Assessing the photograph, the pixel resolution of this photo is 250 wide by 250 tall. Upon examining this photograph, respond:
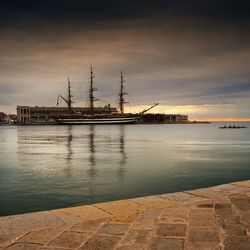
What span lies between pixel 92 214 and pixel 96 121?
15158 centimetres

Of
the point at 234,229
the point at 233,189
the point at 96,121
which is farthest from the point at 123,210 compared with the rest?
the point at 96,121

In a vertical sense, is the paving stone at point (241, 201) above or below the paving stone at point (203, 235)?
above

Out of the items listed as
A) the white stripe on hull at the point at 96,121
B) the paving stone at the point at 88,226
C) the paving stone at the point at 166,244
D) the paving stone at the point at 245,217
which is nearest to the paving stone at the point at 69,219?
the paving stone at the point at 88,226

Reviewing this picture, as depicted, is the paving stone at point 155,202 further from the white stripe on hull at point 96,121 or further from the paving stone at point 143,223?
the white stripe on hull at point 96,121

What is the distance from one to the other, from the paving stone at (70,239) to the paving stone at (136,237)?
0.51 meters

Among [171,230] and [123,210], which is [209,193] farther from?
[171,230]

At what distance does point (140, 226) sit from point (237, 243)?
1301mm

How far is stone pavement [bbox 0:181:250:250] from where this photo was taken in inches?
165

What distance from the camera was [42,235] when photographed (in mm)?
4512

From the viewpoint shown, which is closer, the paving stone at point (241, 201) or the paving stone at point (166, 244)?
the paving stone at point (166, 244)

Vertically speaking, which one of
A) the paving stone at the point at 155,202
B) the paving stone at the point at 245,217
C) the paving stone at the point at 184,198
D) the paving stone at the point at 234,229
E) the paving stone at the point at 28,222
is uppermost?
the paving stone at the point at 245,217

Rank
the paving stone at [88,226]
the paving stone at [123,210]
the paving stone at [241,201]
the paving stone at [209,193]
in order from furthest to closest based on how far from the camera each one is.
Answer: the paving stone at [209,193], the paving stone at [241,201], the paving stone at [123,210], the paving stone at [88,226]

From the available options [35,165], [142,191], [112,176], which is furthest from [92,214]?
[35,165]

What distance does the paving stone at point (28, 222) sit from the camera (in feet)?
15.6
